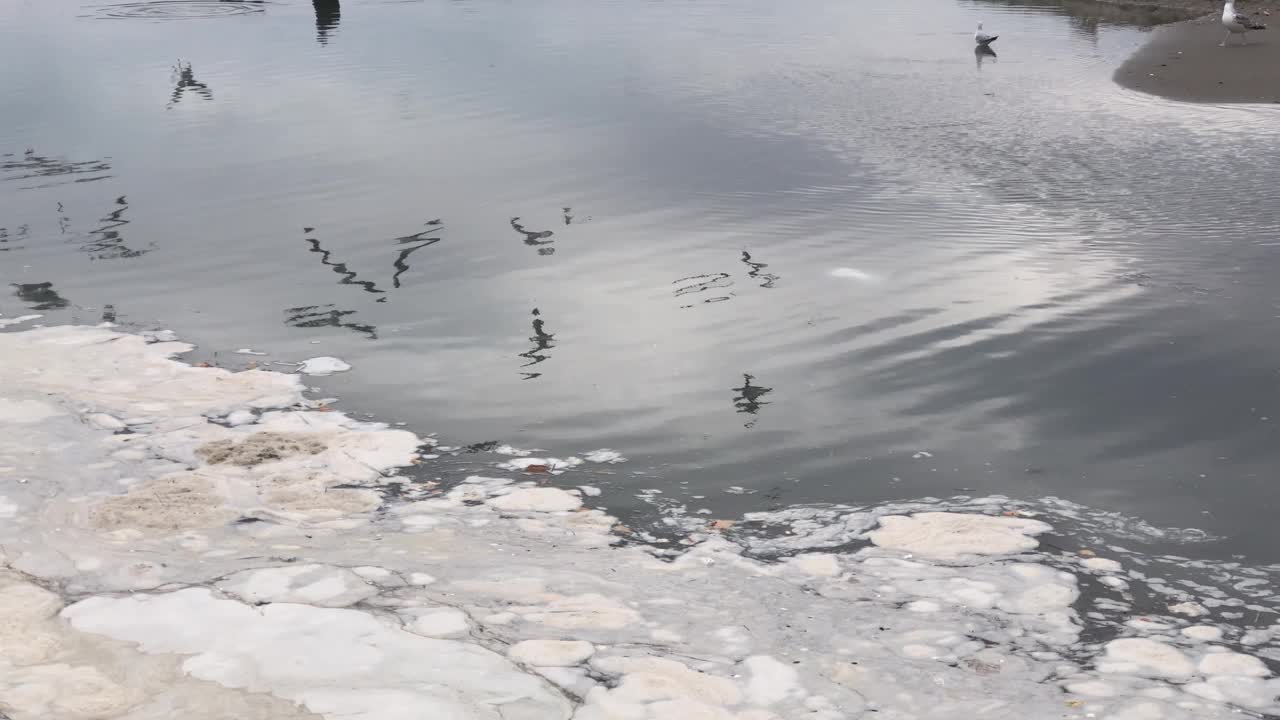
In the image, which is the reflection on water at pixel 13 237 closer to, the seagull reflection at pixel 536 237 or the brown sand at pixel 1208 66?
the seagull reflection at pixel 536 237

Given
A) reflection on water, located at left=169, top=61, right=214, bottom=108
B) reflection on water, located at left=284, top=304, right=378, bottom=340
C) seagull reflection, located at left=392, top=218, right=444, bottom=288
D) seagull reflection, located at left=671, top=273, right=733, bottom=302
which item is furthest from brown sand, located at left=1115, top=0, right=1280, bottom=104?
reflection on water, located at left=169, top=61, right=214, bottom=108

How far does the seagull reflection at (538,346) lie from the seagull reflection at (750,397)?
4.34 ft

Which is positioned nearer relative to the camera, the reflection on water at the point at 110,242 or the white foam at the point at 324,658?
the white foam at the point at 324,658

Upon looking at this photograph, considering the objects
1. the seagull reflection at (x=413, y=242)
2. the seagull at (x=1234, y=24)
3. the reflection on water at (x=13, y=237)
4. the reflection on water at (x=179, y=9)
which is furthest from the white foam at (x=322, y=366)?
the reflection on water at (x=179, y=9)

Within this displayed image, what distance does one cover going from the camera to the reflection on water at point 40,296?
29.6 feet

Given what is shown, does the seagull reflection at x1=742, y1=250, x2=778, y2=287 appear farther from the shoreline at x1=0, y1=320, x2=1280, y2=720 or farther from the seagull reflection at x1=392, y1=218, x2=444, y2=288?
the shoreline at x1=0, y1=320, x2=1280, y2=720

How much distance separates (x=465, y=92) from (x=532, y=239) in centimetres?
925

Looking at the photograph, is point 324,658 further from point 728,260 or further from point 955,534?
point 728,260

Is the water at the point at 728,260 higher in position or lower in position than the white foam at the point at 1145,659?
higher

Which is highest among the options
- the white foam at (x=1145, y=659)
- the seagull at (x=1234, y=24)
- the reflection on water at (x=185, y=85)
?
the seagull at (x=1234, y=24)

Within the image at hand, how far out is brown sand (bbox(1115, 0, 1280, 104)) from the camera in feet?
56.1

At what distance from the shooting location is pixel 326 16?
96.3ft

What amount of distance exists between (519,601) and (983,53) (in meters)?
19.7

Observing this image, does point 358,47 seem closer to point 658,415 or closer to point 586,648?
point 658,415
